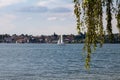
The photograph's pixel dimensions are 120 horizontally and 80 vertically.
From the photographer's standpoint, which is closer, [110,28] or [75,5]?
[75,5]

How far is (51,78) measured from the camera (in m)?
42.4

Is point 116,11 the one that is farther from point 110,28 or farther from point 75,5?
point 75,5

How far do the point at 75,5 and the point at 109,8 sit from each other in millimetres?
1004

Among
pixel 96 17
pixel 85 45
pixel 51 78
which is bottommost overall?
pixel 51 78

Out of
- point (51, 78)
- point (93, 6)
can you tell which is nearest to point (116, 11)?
point (93, 6)

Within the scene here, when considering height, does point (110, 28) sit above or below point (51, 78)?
above

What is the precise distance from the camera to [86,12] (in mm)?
8812

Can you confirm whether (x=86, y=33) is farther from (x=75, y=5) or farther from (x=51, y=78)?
(x=51, y=78)

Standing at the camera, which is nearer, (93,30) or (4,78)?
(93,30)

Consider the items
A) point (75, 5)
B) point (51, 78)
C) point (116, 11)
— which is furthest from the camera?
point (51, 78)

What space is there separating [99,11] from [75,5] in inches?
24.5

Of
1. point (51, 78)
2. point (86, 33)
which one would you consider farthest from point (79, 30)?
point (51, 78)

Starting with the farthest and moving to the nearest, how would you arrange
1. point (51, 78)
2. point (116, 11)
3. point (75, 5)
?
1. point (51, 78)
2. point (116, 11)
3. point (75, 5)

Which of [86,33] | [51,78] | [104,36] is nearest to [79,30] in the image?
[86,33]
